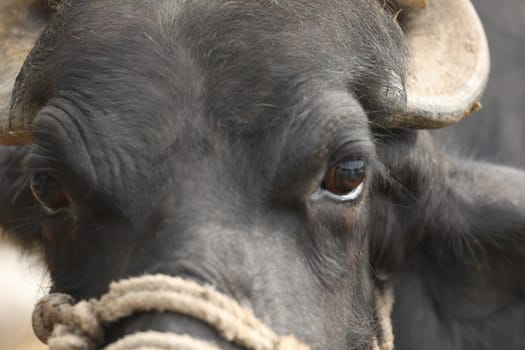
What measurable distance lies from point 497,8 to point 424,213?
250cm

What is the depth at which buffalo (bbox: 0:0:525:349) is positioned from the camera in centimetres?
271

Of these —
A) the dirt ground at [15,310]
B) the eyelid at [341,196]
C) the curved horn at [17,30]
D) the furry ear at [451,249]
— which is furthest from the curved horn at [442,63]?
the dirt ground at [15,310]

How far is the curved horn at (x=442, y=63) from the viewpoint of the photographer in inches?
131

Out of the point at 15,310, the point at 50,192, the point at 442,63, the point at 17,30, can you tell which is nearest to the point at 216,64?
the point at 50,192

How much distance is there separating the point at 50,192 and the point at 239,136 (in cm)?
67

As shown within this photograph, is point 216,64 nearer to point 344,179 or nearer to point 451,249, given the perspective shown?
point 344,179

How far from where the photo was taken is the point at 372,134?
3176 millimetres

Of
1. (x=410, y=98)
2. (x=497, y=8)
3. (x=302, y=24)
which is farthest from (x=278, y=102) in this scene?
(x=497, y=8)

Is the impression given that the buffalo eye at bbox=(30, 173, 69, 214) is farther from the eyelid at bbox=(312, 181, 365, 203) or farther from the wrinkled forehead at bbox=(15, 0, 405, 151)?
the eyelid at bbox=(312, 181, 365, 203)

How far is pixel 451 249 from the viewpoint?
3.89 metres

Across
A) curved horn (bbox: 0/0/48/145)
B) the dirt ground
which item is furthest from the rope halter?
the dirt ground

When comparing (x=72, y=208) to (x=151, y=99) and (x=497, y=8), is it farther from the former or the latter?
(x=497, y=8)

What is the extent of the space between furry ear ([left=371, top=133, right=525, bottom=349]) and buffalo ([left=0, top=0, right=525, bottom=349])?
4.5 inches

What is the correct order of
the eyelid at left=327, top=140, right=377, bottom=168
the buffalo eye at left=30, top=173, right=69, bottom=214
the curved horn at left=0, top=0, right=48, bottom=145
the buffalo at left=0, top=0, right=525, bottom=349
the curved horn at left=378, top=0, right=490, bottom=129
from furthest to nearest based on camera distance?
the curved horn at left=0, top=0, right=48, bottom=145, the curved horn at left=378, top=0, right=490, bottom=129, the buffalo eye at left=30, top=173, right=69, bottom=214, the eyelid at left=327, top=140, right=377, bottom=168, the buffalo at left=0, top=0, right=525, bottom=349
